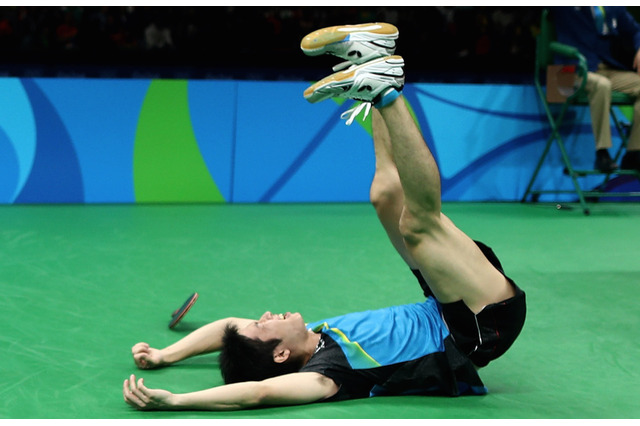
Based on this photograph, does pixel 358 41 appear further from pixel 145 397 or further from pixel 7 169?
pixel 7 169

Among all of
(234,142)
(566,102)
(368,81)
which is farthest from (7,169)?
(368,81)

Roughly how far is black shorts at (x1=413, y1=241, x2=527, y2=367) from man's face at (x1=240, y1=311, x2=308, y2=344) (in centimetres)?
53

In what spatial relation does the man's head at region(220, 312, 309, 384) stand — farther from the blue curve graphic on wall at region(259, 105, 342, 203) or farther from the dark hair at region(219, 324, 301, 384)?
the blue curve graphic on wall at region(259, 105, 342, 203)

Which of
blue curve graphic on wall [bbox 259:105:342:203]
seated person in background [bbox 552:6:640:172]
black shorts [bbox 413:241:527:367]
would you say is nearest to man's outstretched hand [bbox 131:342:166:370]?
black shorts [bbox 413:241:527:367]

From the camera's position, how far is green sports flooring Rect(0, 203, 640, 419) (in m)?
2.63

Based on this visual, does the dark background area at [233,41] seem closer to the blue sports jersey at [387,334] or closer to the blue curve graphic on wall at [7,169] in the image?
the blue curve graphic on wall at [7,169]

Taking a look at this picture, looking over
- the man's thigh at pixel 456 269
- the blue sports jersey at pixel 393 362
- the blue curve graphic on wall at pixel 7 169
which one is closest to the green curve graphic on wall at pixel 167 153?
the blue curve graphic on wall at pixel 7 169

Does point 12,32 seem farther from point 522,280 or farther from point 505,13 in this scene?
point 522,280

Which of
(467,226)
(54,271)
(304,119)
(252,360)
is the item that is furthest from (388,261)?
(304,119)

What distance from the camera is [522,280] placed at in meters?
4.65

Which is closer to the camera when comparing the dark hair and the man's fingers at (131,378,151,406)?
the man's fingers at (131,378,151,406)

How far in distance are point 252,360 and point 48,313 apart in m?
1.55

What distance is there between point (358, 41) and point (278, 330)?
106cm

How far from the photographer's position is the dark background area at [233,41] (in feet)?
36.7
